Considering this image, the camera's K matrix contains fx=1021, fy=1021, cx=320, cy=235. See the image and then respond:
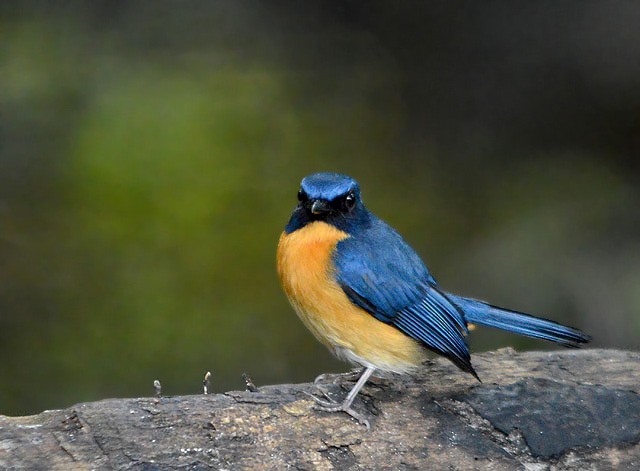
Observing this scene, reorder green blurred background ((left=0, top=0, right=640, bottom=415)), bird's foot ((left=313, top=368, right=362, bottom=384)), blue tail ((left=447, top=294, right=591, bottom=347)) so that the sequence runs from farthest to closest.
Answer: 1. green blurred background ((left=0, top=0, right=640, bottom=415))
2. bird's foot ((left=313, top=368, right=362, bottom=384))
3. blue tail ((left=447, top=294, right=591, bottom=347))

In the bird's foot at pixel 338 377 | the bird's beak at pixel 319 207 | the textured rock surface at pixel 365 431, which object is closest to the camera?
the textured rock surface at pixel 365 431

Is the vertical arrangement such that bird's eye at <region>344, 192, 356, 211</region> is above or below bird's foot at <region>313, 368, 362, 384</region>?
above

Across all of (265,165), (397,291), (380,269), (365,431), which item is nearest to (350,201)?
(380,269)

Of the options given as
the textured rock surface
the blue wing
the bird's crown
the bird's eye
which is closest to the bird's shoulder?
the blue wing

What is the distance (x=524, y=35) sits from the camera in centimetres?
732

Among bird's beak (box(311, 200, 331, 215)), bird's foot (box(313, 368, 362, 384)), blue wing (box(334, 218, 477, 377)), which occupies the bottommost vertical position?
bird's foot (box(313, 368, 362, 384))

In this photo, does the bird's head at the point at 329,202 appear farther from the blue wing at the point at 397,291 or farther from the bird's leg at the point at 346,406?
the bird's leg at the point at 346,406

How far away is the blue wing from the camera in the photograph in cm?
419

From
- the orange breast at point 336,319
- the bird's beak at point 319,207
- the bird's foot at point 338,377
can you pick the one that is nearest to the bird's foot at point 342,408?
the orange breast at point 336,319

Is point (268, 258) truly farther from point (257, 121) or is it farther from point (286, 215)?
point (257, 121)

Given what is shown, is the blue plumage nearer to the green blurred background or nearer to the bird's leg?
the bird's leg

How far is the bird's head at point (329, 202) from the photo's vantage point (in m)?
4.18

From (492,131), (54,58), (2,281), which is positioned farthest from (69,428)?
(492,131)

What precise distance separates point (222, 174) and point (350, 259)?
2225mm
